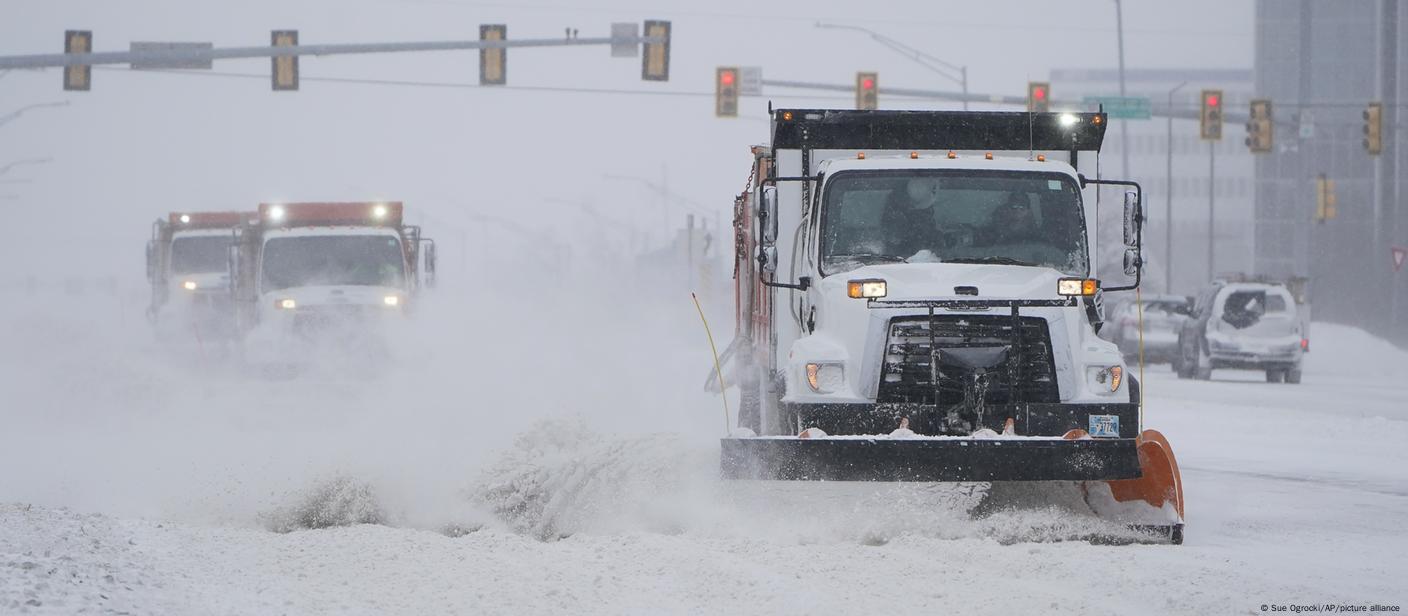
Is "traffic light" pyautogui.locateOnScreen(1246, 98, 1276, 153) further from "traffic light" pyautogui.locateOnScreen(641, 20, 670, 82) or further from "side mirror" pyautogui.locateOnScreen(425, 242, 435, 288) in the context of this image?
"side mirror" pyautogui.locateOnScreen(425, 242, 435, 288)

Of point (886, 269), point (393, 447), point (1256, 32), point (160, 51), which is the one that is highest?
point (1256, 32)

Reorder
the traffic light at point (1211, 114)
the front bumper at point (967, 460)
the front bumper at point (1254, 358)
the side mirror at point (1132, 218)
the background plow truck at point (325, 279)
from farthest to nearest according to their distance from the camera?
1. the traffic light at point (1211, 114)
2. the front bumper at point (1254, 358)
3. the background plow truck at point (325, 279)
4. the side mirror at point (1132, 218)
5. the front bumper at point (967, 460)

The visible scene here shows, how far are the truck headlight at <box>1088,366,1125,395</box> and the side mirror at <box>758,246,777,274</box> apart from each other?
2.16 metres

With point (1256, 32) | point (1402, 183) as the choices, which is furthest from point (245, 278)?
point (1256, 32)

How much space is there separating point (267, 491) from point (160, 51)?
16.0 meters

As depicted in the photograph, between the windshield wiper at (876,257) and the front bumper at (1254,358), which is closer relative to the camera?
the windshield wiper at (876,257)

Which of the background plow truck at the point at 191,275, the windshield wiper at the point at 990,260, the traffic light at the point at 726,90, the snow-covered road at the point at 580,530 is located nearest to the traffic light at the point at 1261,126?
the traffic light at the point at 726,90

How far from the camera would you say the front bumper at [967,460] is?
31.9ft

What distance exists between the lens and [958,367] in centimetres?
1042

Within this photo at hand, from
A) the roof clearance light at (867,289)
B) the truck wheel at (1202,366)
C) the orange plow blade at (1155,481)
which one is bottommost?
the truck wheel at (1202,366)

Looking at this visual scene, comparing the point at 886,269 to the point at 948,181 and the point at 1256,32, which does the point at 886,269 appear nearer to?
the point at 948,181

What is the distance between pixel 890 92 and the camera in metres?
38.0

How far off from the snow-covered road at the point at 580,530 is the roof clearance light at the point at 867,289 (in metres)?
1.24

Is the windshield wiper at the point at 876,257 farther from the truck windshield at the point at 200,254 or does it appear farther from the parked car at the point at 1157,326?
the parked car at the point at 1157,326
